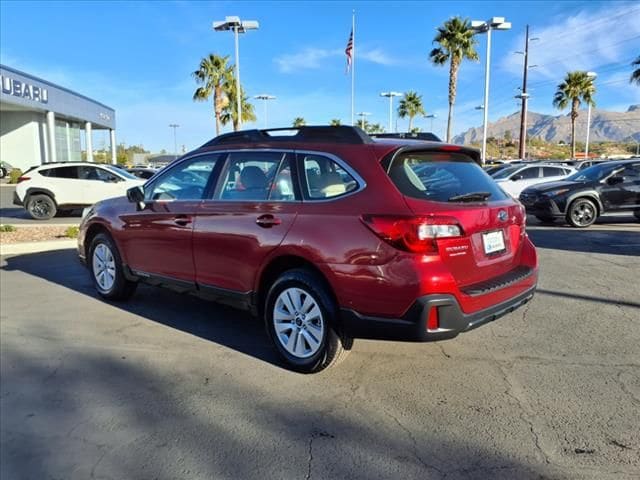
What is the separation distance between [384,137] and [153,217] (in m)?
2.48

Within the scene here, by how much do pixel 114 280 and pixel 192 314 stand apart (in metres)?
1.08

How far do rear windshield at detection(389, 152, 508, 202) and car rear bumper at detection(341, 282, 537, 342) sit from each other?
73 centimetres

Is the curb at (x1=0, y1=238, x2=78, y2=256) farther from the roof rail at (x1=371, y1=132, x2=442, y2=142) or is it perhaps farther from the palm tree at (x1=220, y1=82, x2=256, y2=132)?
the palm tree at (x1=220, y1=82, x2=256, y2=132)

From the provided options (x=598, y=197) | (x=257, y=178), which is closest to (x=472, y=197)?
(x=257, y=178)

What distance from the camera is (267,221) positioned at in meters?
4.08

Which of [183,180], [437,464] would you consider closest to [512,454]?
[437,464]

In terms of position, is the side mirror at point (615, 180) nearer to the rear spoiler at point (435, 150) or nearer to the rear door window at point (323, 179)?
the rear spoiler at point (435, 150)

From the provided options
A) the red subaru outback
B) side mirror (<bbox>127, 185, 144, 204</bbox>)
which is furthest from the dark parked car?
side mirror (<bbox>127, 185, 144, 204</bbox>)

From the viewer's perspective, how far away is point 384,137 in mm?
4410

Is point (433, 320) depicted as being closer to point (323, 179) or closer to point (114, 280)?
point (323, 179)

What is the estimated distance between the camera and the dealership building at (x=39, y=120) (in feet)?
115

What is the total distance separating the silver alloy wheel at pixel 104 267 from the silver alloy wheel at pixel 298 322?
2759mm

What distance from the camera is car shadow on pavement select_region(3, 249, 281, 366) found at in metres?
4.74

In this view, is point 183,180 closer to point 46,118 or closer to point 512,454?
point 512,454
